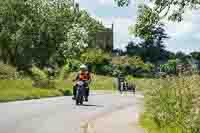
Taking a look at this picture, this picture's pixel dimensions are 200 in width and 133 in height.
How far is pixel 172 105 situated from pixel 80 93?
14.6 m

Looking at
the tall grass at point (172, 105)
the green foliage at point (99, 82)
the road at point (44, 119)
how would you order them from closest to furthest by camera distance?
the tall grass at point (172, 105) < the road at point (44, 119) < the green foliage at point (99, 82)

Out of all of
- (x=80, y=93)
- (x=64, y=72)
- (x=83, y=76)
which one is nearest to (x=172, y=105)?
(x=80, y=93)

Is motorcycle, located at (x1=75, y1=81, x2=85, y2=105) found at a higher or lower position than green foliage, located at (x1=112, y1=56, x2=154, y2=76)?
lower

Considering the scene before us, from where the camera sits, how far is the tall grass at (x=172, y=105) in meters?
13.5

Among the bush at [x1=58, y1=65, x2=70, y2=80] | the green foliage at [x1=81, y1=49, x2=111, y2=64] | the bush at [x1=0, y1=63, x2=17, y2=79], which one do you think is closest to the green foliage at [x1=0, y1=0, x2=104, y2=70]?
the bush at [x1=58, y1=65, x2=70, y2=80]

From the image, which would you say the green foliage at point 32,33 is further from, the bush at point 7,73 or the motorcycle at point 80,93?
the motorcycle at point 80,93

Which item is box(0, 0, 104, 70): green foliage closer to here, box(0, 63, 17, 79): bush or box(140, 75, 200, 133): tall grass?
box(0, 63, 17, 79): bush

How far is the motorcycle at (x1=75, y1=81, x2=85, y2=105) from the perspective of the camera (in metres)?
30.7

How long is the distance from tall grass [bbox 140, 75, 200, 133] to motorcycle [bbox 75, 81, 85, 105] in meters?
10.4

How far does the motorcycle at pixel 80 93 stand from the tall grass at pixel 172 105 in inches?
410

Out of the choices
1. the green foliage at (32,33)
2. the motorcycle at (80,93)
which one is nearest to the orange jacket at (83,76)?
the motorcycle at (80,93)

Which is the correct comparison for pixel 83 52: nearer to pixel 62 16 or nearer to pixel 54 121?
pixel 62 16

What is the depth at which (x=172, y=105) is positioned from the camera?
16344 millimetres

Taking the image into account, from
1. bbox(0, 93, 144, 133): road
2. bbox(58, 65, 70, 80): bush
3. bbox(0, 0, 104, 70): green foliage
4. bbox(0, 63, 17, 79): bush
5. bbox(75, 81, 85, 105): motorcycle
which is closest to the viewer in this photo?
bbox(0, 93, 144, 133): road
